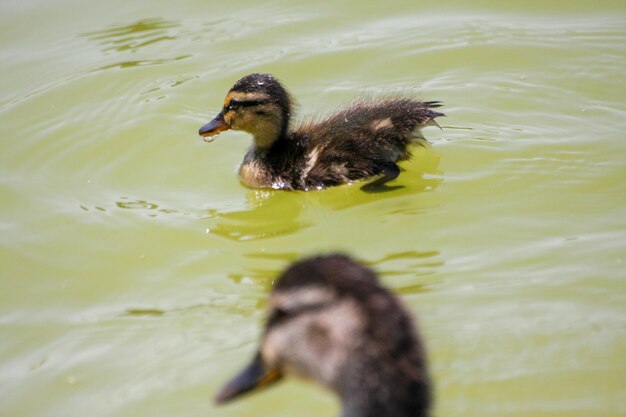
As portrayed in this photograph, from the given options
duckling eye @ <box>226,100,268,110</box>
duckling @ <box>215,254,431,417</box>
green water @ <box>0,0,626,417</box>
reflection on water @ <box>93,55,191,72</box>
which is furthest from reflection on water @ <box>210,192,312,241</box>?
duckling @ <box>215,254,431,417</box>

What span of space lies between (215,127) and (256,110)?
0.31 m

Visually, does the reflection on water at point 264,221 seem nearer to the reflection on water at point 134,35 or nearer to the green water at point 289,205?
the green water at point 289,205

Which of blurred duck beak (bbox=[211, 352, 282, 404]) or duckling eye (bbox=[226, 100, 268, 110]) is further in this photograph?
duckling eye (bbox=[226, 100, 268, 110])

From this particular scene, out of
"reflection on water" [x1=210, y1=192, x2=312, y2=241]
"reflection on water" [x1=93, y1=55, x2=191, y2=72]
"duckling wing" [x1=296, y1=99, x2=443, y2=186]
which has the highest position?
"reflection on water" [x1=93, y1=55, x2=191, y2=72]

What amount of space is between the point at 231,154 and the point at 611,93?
2.69 meters

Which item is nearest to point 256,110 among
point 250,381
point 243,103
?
point 243,103

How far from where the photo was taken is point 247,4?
8789 mm

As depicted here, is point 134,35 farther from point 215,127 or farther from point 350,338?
point 350,338

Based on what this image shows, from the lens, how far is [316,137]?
6496 mm

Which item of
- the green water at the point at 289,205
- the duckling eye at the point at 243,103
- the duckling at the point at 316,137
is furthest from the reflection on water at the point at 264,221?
→ the duckling eye at the point at 243,103

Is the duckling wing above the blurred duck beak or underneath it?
underneath

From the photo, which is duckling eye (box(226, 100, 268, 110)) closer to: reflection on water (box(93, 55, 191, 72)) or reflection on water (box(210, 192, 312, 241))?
reflection on water (box(210, 192, 312, 241))

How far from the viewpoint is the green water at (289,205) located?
4.34m

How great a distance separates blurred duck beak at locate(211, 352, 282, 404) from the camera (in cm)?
321
